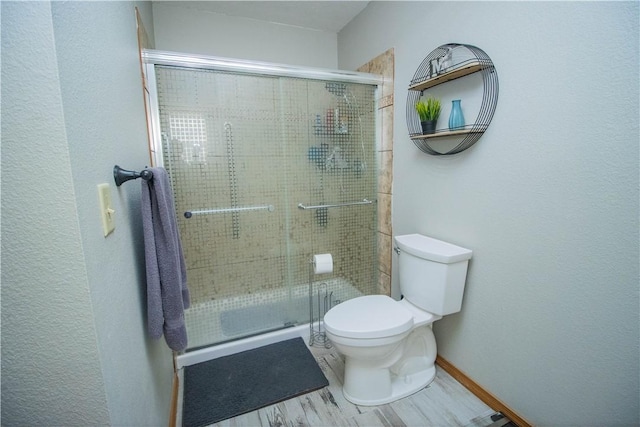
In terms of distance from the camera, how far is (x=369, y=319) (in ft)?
4.83

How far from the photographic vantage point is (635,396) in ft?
3.19

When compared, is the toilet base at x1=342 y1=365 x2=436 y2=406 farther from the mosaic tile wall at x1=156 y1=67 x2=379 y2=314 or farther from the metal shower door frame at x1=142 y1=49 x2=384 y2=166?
the metal shower door frame at x1=142 y1=49 x2=384 y2=166

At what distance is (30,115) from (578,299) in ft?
5.53

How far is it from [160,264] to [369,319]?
3.34 feet

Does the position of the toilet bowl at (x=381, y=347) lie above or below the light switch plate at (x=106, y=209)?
below

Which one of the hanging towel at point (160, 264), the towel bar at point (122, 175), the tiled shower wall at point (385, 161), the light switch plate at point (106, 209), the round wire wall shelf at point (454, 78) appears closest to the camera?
the light switch plate at point (106, 209)

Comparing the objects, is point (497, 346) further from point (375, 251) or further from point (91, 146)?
point (91, 146)

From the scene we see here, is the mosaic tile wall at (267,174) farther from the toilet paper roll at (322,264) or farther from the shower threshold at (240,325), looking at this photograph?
the toilet paper roll at (322,264)

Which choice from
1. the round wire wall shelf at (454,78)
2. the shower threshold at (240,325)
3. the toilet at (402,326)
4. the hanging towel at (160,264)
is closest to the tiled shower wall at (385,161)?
the round wire wall shelf at (454,78)

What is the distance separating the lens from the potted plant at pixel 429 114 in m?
1.55

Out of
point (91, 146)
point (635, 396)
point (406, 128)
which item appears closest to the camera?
point (91, 146)

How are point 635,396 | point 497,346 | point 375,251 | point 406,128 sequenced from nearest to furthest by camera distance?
point 635,396
point 497,346
point 406,128
point 375,251

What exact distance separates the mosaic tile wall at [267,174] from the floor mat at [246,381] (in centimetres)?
44

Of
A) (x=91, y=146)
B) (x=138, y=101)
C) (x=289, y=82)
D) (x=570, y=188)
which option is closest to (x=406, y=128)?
(x=289, y=82)
